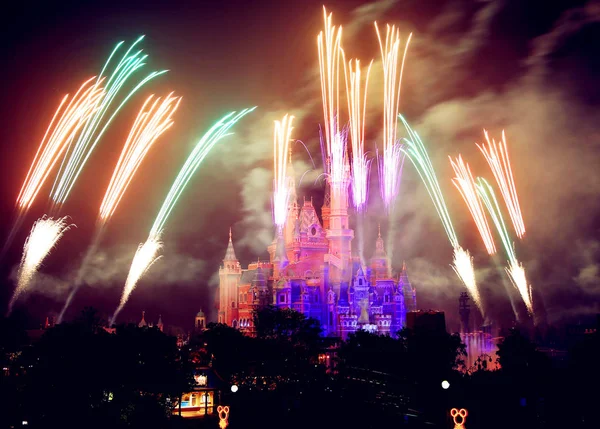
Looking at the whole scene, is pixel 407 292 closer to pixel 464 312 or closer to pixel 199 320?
pixel 464 312

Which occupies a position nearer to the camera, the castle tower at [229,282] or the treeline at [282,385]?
the treeline at [282,385]

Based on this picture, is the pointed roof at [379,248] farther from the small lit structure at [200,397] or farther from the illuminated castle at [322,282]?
the small lit structure at [200,397]

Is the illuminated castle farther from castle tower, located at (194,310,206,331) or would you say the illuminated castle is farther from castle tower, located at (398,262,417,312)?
castle tower, located at (194,310,206,331)

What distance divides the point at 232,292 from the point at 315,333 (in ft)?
110

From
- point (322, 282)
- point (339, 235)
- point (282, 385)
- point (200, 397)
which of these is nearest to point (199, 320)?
point (322, 282)

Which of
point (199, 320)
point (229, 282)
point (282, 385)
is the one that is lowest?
point (282, 385)

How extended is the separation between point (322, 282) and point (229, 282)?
52.0 ft

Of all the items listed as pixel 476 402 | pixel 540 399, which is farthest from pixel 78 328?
pixel 540 399

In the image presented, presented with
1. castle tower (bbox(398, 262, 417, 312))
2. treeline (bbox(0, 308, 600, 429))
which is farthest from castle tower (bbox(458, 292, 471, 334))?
treeline (bbox(0, 308, 600, 429))

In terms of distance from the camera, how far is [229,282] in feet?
358

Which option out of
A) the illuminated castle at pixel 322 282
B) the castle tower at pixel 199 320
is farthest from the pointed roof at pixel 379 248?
the castle tower at pixel 199 320

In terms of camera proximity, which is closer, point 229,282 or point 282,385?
point 282,385

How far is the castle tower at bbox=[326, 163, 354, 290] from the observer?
334ft

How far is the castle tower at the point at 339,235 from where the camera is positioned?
10175cm
